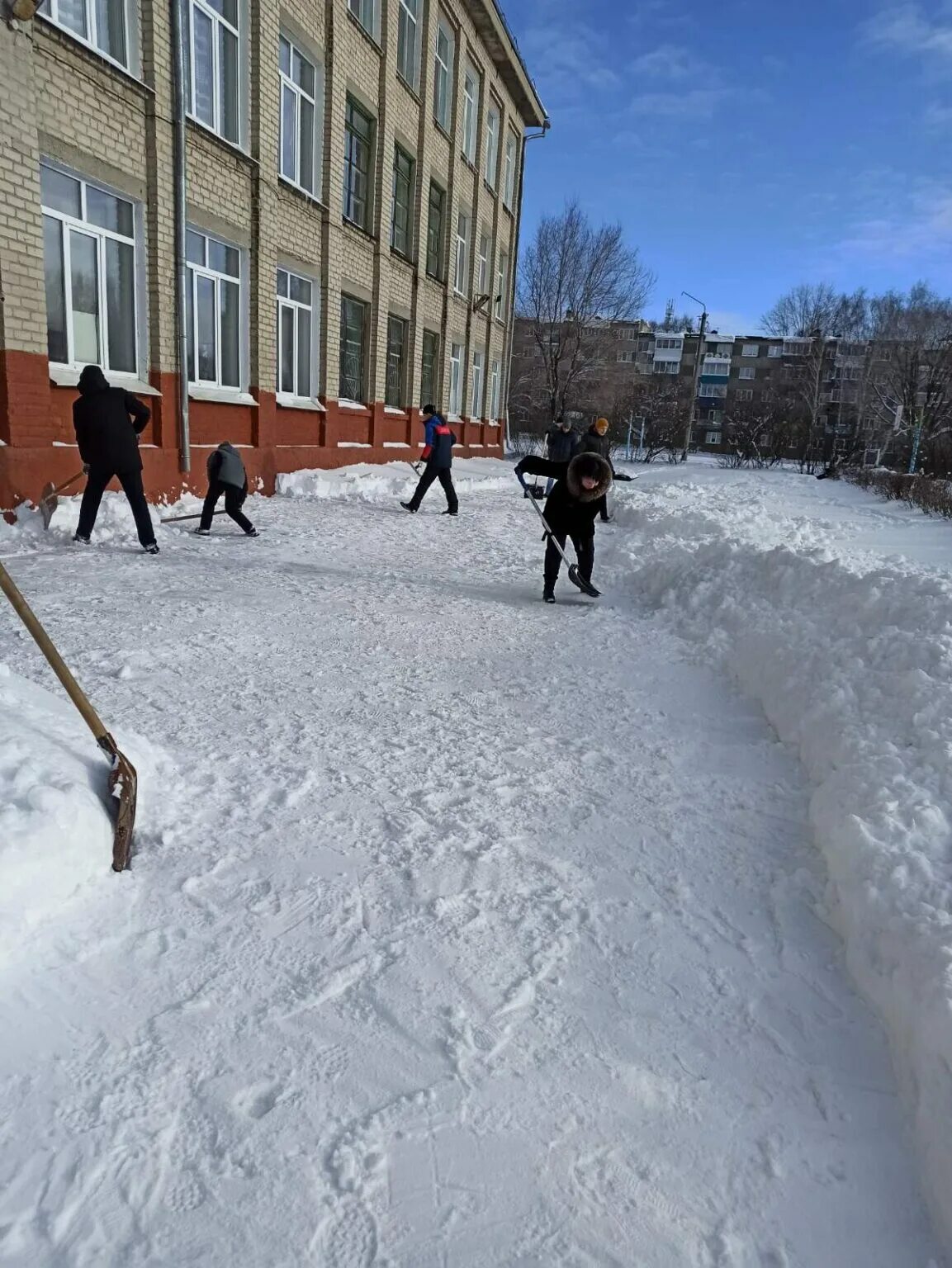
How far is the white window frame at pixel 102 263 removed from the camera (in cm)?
846

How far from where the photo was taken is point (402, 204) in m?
17.5

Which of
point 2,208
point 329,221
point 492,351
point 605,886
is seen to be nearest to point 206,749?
point 605,886

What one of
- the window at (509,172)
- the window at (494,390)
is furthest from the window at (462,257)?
the window at (509,172)

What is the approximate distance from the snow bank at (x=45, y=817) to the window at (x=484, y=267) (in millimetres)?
23353

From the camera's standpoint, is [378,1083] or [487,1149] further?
[378,1083]

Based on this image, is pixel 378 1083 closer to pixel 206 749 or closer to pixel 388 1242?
pixel 388 1242

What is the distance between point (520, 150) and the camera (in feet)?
86.0

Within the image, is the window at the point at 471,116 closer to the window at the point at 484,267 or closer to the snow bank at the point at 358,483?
the window at the point at 484,267

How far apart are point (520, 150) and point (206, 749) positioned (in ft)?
93.2

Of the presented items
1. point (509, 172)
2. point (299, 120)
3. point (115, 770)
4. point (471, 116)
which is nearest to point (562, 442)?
point (299, 120)

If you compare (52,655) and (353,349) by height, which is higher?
(353,349)

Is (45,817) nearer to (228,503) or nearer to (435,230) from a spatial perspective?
(228,503)

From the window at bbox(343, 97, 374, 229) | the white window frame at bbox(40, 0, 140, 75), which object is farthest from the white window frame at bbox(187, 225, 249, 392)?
the window at bbox(343, 97, 374, 229)

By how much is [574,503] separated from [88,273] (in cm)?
649
